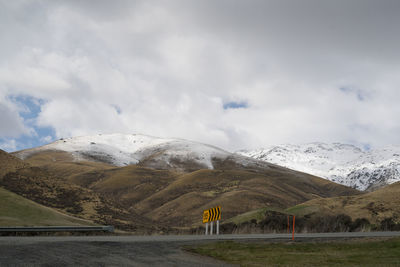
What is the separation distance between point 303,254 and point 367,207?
27.1m

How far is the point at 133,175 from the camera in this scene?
12450 cm

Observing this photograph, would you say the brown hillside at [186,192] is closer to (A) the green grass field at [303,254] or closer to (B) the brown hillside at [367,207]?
(B) the brown hillside at [367,207]

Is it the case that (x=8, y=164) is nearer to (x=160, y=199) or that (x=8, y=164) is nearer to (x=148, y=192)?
(x=160, y=199)

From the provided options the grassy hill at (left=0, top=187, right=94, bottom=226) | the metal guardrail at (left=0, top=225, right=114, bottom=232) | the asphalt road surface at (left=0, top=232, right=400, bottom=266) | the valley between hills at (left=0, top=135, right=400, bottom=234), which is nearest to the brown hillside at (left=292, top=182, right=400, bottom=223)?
the valley between hills at (left=0, top=135, right=400, bottom=234)

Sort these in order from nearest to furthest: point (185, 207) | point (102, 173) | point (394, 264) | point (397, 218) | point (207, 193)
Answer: point (394, 264) → point (397, 218) → point (185, 207) → point (207, 193) → point (102, 173)

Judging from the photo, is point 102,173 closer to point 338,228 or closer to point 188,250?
point 338,228

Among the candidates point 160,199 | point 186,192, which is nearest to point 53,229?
point 160,199

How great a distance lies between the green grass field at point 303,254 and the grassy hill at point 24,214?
18.4 metres

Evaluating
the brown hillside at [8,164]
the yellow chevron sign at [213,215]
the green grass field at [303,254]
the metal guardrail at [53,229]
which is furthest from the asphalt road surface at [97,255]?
the brown hillside at [8,164]

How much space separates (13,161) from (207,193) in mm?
42775

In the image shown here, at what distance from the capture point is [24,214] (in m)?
32.0

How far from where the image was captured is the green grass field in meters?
Answer: 12.0

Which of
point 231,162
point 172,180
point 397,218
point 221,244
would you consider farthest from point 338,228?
point 231,162

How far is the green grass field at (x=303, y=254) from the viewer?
12.0 m
